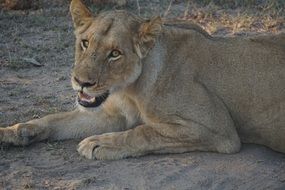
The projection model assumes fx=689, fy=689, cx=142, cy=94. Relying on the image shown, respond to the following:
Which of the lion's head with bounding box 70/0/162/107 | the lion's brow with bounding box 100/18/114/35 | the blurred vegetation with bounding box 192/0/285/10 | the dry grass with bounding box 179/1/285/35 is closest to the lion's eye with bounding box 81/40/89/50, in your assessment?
the lion's head with bounding box 70/0/162/107

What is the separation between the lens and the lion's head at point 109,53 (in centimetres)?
386

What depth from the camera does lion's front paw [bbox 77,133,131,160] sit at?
162 inches

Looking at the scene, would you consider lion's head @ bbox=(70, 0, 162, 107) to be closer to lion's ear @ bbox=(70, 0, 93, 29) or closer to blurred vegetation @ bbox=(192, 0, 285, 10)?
lion's ear @ bbox=(70, 0, 93, 29)

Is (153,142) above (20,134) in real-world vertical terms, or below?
above

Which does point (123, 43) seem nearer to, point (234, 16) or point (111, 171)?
point (111, 171)

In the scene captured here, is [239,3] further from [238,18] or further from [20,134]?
[20,134]

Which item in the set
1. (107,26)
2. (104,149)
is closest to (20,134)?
(104,149)

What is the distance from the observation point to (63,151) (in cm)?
429

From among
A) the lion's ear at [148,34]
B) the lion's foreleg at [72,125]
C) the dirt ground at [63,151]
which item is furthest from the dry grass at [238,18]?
the lion's ear at [148,34]

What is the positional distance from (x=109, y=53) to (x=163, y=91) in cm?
45

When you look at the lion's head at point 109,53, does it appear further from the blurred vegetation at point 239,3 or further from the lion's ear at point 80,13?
the blurred vegetation at point 239,3

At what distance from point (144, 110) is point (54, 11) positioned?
11.1ft

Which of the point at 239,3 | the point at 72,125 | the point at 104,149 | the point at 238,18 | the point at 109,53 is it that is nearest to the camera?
the point at 109,53

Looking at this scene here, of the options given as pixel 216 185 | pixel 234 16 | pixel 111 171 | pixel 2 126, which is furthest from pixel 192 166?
pixel 234 16
